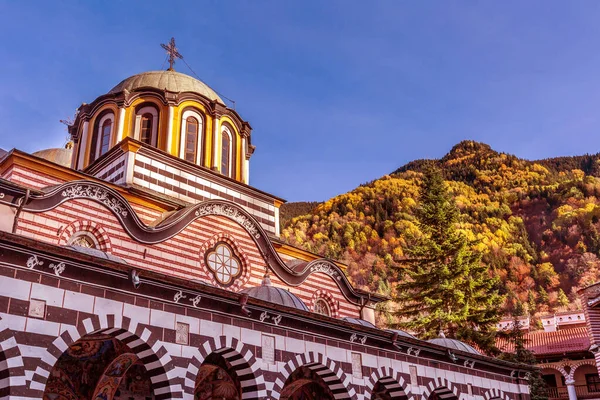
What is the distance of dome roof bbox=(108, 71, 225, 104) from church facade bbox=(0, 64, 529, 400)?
3.2 inches

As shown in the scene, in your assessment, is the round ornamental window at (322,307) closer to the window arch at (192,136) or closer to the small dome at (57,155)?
the window arch at (192,136)

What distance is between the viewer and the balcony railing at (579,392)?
36.3 metres

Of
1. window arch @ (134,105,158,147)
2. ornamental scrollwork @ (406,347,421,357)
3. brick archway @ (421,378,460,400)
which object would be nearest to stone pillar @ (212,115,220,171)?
window arch @ (134,105,158,147)

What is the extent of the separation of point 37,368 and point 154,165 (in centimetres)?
1140

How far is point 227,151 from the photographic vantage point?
22891 millimetres

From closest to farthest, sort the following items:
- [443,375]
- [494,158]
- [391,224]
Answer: [443,375]
[391,224]
[494,158]

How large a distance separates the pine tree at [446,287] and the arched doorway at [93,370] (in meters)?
18.6

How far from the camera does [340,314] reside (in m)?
20.7

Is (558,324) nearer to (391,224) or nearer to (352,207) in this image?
(391,224)

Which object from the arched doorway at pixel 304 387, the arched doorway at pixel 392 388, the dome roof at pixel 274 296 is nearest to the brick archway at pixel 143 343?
the dome roof at pixel 274 296

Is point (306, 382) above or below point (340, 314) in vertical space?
below

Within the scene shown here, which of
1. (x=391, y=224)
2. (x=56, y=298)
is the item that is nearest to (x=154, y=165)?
(x=56, y=298)

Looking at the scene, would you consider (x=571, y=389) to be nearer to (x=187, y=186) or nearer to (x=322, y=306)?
(x=322, y=306)

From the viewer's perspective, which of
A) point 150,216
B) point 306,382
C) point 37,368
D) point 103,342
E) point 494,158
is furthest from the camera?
point 494,158
